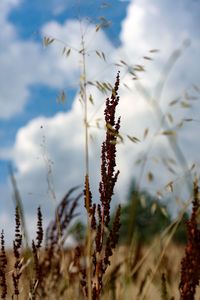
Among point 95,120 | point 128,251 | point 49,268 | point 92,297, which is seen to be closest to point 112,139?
point 95,120

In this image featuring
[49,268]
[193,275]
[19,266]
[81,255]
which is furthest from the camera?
[49,268]

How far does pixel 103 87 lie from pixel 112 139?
270mm

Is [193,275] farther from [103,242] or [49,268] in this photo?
[49,268]

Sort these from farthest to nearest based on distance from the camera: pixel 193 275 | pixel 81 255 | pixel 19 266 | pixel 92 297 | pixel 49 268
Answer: pixel 49 268 → pixel 81 255 → pixel 19 266 → pixel 92 297 → pixel 193 275

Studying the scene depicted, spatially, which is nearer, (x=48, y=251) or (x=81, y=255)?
(x=81, y=255)

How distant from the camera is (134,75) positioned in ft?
10.2

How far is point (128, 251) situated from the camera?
3006 mm

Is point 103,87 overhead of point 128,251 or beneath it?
overhead

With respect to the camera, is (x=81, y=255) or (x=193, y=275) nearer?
(x=193, y=275)

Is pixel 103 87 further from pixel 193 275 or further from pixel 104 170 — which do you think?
pixel 193 275

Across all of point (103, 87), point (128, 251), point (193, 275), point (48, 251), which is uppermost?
point (103, 87)

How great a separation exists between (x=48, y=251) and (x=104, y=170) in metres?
1.73

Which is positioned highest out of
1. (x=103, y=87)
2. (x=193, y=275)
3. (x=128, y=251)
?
(x=103, y=87)

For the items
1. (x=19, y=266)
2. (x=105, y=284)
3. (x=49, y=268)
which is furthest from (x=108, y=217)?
(x=49, y=268)
